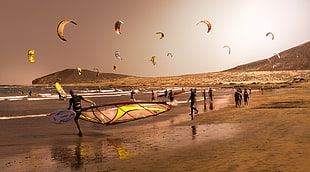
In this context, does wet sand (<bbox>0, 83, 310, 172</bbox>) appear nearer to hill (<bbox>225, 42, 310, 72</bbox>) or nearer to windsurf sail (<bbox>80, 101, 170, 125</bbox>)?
windsurf sail (<bbox>80, 101, 170, 125</bbox>)

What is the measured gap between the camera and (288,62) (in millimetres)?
150750

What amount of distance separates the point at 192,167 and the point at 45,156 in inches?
148

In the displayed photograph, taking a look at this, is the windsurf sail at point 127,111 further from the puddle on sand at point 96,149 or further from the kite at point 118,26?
the kite at point 118,26

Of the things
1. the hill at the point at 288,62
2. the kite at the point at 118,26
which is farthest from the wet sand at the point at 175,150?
the hill at the point at 288,62

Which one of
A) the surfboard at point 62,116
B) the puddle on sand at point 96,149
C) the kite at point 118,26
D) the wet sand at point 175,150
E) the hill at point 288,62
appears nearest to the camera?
the wet sand at point 175,150

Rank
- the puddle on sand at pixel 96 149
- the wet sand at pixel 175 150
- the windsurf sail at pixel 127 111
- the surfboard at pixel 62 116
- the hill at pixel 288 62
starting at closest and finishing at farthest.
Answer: the wet sand at pixel 175 150 → the puddle on sand at pixel 96 149 → the surfboard at pixel 62 116 → the windsurf sail at pixel 127 111 → the hill at pixel 288 62

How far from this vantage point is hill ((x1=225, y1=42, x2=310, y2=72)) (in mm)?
140025

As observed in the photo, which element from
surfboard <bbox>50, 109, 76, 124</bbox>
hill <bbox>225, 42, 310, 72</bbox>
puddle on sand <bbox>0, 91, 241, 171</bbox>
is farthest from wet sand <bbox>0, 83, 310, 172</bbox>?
hill <bbox>225, 42, 310, 72</bbox>

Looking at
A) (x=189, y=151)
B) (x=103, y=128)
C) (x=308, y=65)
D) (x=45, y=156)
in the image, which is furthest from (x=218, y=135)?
(x=308, y=65)

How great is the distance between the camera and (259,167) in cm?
486

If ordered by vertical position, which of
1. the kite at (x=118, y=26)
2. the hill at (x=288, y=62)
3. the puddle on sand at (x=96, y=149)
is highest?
the hill at (x=288, y=62)

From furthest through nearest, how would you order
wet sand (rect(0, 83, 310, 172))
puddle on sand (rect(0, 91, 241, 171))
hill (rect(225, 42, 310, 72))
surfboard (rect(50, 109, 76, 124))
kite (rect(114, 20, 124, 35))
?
hill (rect(225, 42, 310, 72))
kite (rect(114, 20, 124, 35))
surfboard (rect(50, 109, 76, 124))
puddle on sand (rect(0, 91, 241, 171))
wet sand (rect(0, 83, 310, 172))

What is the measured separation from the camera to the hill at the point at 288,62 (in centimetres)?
14002

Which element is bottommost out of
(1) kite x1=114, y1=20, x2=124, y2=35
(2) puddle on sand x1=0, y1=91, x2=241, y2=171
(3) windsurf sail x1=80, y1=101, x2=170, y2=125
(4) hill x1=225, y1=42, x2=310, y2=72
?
(2) puddle on sand x1=0, y1=91, x2=241, y2=171
